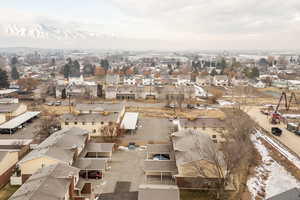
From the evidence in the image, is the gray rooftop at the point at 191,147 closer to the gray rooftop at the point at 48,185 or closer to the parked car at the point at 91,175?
the parked car at the point at 91,175

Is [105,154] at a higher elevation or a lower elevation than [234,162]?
lower

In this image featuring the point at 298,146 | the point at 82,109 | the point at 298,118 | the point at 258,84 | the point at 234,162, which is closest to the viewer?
the point at 234,162

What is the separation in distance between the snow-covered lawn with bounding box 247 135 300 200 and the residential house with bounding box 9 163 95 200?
1076 cm

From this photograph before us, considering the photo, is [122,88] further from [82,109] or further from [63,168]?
[63,168]

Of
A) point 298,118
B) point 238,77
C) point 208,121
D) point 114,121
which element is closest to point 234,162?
point 208,121

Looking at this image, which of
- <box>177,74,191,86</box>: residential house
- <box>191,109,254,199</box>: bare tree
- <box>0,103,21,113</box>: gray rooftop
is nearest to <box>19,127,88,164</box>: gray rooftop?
<box>191,109,254,199</box>: bare tree

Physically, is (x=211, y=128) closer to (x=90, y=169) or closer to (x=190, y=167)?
(x=190, y=167)

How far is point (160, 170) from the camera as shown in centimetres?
1500

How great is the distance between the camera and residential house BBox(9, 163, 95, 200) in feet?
34.7

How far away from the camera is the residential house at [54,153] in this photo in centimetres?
1424

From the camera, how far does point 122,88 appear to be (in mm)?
42344

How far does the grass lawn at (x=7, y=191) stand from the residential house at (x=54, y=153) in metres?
0.78

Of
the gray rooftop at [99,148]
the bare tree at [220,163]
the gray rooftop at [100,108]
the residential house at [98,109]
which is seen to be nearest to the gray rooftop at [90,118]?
the residential house at [98,109]

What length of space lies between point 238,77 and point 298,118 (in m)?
34.0
